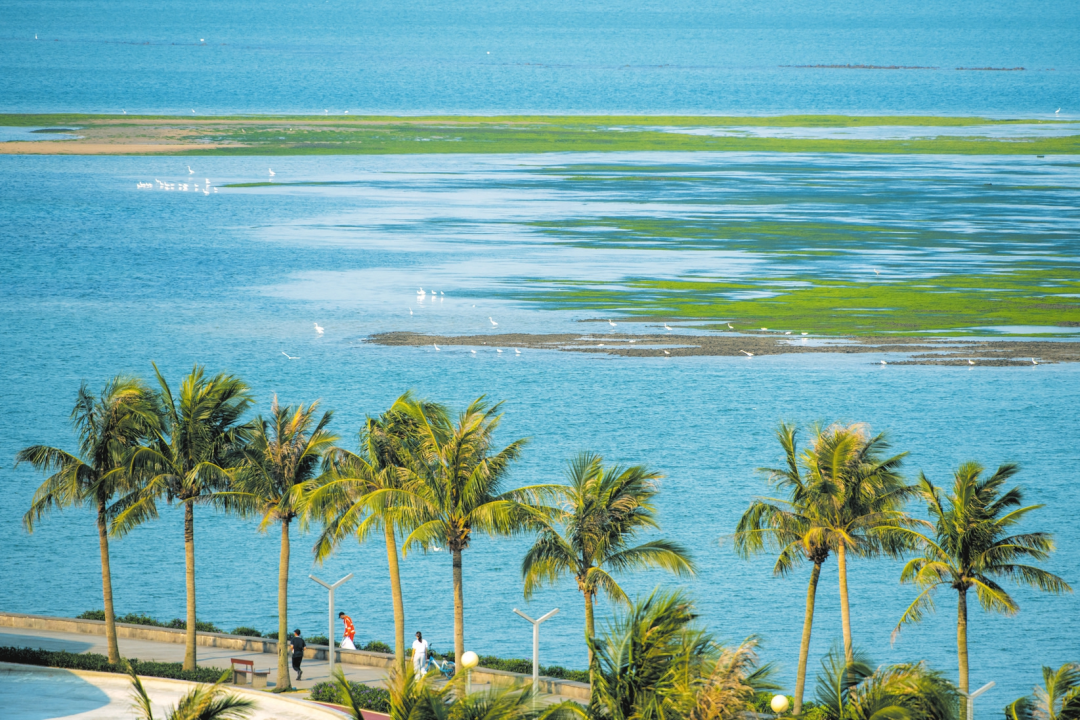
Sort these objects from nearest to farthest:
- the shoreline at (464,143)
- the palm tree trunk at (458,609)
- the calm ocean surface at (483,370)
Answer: the palm tree trunk at (458,609), the calm ocean surface at (483,370), the shoreline at (464,143)

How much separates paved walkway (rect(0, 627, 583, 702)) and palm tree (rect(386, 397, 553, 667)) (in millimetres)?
4515

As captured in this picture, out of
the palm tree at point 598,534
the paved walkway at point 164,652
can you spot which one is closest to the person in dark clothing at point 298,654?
the paved walkway at point 164,652

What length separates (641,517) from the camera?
3553 cm

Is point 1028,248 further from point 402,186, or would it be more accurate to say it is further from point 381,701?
point 381,701

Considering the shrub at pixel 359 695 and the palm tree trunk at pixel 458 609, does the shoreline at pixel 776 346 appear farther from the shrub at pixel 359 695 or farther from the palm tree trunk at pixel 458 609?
the shrub at pixel 359 695

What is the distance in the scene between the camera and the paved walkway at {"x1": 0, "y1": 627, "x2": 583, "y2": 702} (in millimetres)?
39688

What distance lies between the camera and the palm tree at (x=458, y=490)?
3559 cm

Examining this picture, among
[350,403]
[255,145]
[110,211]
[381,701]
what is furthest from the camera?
[255,145]

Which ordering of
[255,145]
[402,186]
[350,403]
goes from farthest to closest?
[255,145]
[402,186]
[350,403]

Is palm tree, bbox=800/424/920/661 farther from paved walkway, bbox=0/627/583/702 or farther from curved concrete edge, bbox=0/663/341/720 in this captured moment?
curved concrete edge, bbox=0/663/341/720

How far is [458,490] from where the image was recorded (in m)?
36.0

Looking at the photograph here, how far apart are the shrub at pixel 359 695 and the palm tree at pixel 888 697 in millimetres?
12636

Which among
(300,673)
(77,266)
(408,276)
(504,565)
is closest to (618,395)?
(504,565)

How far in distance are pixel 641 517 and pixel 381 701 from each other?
7140 millimetres
